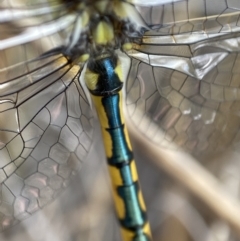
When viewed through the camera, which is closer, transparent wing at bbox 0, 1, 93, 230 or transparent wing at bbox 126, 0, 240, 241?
transparent wing at bbox 0, 1, 93, 230

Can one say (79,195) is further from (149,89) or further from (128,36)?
(128,36)

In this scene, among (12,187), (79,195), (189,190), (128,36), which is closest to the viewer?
(128,36)

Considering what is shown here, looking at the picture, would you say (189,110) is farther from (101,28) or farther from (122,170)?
(101,28)

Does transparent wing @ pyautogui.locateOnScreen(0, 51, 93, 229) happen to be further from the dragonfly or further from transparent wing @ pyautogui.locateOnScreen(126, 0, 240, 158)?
transparent wing @ pyautogui.locateOnScreen(126, 0, 240, 158)

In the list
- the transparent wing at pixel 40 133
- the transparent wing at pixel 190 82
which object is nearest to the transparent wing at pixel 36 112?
the transparent wing at pixel 40 133

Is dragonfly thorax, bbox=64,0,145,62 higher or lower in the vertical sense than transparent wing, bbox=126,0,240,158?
higher

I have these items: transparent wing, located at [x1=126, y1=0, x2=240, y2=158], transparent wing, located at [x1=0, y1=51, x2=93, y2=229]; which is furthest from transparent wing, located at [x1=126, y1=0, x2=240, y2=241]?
transparent wing, located at [x1=0, y1=51, x2=93, y2=229]

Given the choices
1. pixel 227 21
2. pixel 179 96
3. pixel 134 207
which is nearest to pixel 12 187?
pixel 134 207

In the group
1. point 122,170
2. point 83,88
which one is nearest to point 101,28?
point 83,88
